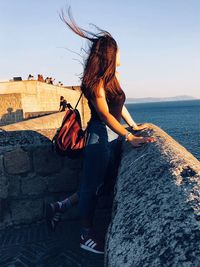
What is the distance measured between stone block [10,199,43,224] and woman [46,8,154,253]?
103cm

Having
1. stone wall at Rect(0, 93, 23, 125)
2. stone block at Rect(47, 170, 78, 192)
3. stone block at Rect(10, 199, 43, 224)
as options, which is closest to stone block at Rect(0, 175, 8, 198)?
stone block at Rect(10, 199, 43, 224)

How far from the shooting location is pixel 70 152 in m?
3.43

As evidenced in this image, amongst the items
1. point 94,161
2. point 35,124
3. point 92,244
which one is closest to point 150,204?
point 94,161

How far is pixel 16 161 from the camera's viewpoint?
12.9ft

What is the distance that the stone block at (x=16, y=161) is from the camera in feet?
12.9

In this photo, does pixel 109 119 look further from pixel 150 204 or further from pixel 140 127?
pixel 150 204

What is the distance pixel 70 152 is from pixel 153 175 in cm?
148

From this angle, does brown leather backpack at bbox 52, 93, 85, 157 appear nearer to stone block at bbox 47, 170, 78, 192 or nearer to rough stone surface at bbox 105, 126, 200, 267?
stone block at bbox 47, 170, 78, 192

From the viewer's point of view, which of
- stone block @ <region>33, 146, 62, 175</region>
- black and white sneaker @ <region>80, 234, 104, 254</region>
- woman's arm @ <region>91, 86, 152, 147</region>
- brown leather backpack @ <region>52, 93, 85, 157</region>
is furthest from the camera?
stone block @ <region>33, 146, 62, 175</region>

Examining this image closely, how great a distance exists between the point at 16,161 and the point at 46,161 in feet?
1.14

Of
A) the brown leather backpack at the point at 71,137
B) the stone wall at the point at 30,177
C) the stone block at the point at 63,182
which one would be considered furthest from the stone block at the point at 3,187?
the brown leather backpack at the point at 71,137

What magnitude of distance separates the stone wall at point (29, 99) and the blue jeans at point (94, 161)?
31.1 ft

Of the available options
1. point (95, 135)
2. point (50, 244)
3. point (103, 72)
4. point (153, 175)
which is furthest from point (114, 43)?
point (50, 244)

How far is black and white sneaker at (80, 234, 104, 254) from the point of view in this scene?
3.04 meters
